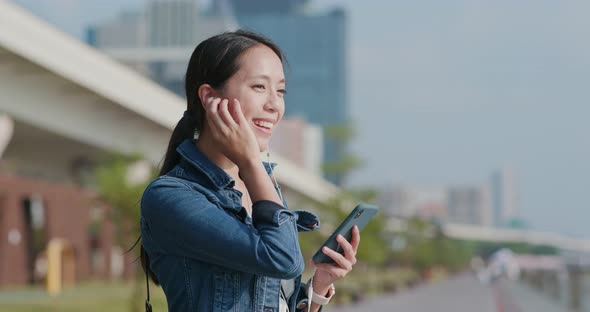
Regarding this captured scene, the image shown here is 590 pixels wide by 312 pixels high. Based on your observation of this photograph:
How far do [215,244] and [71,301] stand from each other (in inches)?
708

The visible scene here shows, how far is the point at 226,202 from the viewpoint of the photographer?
2.02 metres

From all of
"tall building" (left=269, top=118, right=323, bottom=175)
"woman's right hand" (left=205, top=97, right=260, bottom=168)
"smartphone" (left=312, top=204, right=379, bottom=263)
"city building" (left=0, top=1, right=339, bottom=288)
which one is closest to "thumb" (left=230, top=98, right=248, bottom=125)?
"woman's right hand" (left=205, top=97, right=260, bottom=168)

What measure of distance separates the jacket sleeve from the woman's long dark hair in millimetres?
231

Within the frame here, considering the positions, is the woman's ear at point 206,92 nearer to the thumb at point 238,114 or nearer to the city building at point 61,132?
the thumb at point 238,114

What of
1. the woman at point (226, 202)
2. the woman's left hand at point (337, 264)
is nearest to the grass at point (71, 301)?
the woman's left hand at point (337, 264)

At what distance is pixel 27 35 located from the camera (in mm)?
21422

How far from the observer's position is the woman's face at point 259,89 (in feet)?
6.80

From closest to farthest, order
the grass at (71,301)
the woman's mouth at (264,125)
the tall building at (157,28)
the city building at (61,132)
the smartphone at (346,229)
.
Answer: the woman's mouth at (264,125) < the smartphone at (346,229) < the grass at (71,301) < the city building at (61,132) < the tall building at (157,28)

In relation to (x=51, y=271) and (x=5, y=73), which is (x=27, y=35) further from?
(x=51, y=271)

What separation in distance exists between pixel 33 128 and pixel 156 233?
25.1 m

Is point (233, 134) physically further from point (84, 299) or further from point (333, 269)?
point (84, 299)

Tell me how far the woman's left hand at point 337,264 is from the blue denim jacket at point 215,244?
0.71ft

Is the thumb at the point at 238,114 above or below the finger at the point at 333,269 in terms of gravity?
above

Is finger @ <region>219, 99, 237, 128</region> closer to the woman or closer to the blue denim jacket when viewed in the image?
the woman
